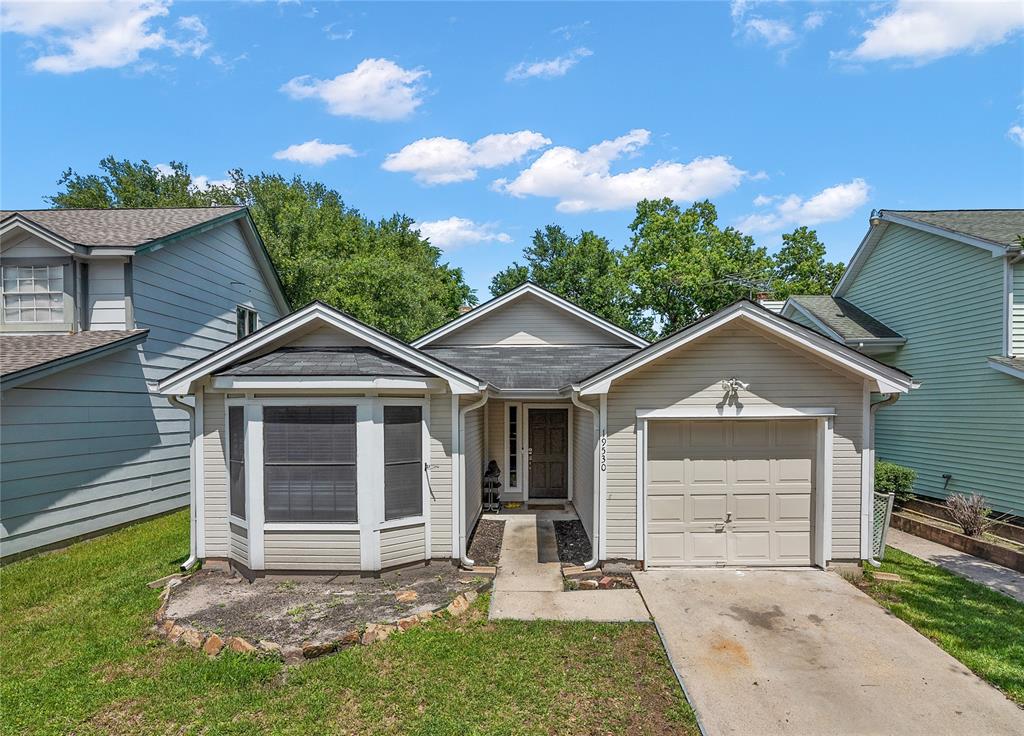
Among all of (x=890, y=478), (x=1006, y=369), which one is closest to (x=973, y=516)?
(x=890, y=478)

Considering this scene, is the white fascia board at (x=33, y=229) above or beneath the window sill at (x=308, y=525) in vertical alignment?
above

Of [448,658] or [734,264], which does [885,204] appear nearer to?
[734,264]

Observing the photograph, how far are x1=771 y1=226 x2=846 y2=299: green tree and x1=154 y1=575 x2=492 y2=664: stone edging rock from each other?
3240 cm

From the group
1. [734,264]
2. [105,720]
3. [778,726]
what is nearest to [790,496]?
[778,726]

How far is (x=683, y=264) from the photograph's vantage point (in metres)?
27.7

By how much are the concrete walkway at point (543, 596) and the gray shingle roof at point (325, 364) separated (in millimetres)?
3135

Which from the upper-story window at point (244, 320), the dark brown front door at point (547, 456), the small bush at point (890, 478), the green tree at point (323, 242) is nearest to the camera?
the small bush at point (890, 478)

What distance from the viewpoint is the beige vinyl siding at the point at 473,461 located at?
7.87 meters

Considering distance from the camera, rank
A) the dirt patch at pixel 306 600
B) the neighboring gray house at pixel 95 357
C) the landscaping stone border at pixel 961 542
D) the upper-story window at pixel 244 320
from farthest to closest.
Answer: the upper-story window at pixel 244 320, the neighboring gray house at pixel 95 357, the landscaping stone border at pixel 961 542, the dirt patch at pixel 306 600

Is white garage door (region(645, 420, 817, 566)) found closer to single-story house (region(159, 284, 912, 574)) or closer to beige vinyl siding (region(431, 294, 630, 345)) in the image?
single-story house (region(159, 284, 912, 574))

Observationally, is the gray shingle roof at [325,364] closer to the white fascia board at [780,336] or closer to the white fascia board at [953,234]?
the white fascia board at [780,336]

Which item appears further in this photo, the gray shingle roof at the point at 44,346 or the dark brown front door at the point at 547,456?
the dark brown front door at the point at 547,456

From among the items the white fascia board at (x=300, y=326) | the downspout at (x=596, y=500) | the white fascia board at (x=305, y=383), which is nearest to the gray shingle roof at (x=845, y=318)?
the downspout at (x=596, y=500)

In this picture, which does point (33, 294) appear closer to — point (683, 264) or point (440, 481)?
point (440, 481)
